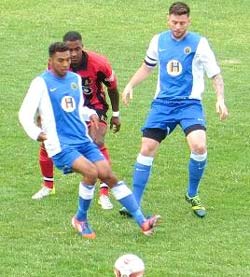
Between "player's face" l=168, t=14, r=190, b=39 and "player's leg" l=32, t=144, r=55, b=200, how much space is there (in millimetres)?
2038

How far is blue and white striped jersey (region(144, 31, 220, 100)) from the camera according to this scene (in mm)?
10203

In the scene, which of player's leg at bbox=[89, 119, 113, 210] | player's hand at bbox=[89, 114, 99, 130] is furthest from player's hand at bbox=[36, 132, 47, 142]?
player's leg at bbox=[89, 119, 113, 210]

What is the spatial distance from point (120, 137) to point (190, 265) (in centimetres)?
561

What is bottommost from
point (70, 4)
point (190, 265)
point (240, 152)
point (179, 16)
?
point (70, 4)

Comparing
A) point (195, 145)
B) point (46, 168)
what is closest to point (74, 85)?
point (195, 145)

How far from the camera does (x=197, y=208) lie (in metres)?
10.4

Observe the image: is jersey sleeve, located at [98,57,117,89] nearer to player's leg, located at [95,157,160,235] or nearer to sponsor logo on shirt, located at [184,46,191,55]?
sponsor logo on shirt, located at [184,46,191,55]

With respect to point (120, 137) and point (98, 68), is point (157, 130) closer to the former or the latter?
point (98, 68)

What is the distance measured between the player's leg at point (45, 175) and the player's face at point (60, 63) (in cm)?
170

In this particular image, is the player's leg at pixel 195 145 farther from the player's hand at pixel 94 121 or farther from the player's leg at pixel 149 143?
the player's hand at pixel 94 121

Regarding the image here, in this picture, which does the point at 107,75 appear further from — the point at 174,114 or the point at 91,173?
the point at 91,173

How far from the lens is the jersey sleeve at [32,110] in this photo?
9141 mm

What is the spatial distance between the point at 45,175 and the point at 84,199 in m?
1.61

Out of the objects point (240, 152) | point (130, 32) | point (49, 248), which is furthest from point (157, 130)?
point (130, 32)
